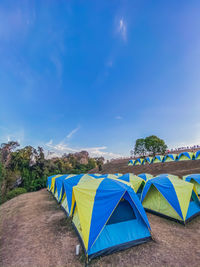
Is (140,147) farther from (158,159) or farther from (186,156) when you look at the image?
(186,156)

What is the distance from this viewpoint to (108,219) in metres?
3.79

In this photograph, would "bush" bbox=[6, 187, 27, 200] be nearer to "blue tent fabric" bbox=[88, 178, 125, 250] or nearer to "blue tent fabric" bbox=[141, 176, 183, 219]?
"blue tent fabric" bbox=[88, 178, 125, 250]

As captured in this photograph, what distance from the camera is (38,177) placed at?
19.6 m

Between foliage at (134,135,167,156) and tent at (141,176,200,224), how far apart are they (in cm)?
3447

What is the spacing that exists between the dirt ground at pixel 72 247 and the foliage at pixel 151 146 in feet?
115

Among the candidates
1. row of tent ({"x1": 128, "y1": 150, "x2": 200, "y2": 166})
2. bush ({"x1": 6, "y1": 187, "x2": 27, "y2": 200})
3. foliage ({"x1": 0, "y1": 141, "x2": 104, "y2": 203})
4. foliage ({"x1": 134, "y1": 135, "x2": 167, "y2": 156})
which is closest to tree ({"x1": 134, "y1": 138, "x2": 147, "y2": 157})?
foliage ({"x1": 134, "y1": 135, "x2": 167, "y2": 156})

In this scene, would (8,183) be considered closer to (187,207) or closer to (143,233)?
(143,233)

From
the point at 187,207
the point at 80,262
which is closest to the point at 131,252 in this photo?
the point at 80,262

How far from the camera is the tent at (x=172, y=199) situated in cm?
520

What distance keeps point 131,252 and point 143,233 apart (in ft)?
2.42

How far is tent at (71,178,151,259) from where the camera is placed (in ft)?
11.4

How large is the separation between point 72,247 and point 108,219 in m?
1.61

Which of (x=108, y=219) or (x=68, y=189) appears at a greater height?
(x=68, y=189)

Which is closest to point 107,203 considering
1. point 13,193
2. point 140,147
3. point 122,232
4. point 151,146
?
point 122,232
